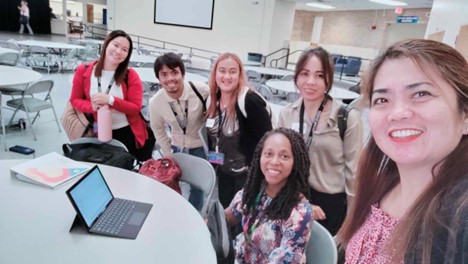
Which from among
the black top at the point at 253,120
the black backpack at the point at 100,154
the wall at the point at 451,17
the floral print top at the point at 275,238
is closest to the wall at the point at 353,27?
the wall at the point at 451,17

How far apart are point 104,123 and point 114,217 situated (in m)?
1.09

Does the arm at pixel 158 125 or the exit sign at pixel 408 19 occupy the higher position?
the exit sign at pixel 408 19

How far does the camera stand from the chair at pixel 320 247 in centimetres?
125

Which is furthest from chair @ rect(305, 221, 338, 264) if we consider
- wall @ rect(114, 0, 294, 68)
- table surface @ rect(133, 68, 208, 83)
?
wall @ rect(114, 0, 294, 68)

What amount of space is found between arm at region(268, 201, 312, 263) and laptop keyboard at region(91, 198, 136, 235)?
0.69 meters

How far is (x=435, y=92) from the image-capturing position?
2.29 feet

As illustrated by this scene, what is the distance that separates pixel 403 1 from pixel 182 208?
40.9 feet

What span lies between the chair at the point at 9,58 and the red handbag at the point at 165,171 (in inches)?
214

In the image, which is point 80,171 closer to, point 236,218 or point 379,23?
point 236,218

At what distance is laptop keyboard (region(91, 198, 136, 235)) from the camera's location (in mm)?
1269

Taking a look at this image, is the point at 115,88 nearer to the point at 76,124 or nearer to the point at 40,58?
the point at 76,124

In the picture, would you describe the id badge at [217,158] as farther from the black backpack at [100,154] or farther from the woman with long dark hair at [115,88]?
the woman with long dark hair at [115,88]

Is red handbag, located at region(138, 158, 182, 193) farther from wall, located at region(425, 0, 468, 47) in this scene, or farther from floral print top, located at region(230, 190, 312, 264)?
wall, located at region(425, 0, 468, 47)

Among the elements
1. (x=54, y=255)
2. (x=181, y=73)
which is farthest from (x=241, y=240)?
(x=181, y=73)
